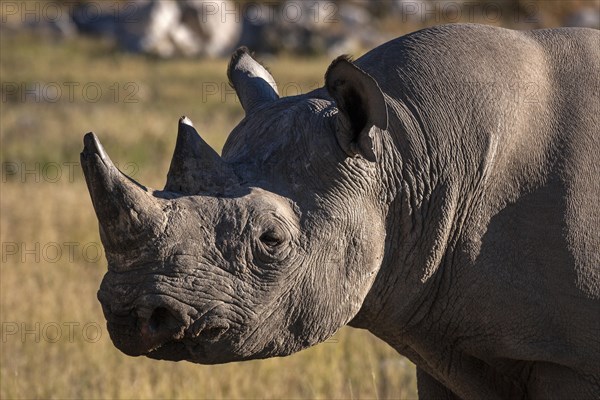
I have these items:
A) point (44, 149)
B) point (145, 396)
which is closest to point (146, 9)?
point (44, 149)

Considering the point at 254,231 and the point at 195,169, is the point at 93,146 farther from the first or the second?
the point at 254,231

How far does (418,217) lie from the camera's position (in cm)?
456

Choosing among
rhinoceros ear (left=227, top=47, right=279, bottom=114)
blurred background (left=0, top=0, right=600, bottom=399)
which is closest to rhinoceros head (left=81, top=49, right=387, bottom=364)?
rhinoceros ear (left=227, top=47, right=279, bottom=114)

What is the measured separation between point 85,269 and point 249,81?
21.7 ft

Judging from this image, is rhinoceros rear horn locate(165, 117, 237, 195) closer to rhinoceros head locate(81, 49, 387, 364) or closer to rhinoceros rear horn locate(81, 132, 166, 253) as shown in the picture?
rhinoceros head locate(81, 49, 387, 364)

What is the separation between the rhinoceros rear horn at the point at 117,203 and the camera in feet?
12.9

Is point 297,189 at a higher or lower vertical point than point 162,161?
higher

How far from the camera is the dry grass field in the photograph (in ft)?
25.1

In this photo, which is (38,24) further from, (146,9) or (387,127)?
(387,127)

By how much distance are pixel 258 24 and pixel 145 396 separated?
29327mm

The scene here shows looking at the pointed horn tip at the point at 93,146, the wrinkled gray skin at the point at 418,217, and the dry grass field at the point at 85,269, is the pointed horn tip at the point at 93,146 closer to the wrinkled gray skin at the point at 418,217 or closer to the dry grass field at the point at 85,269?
the wrinkled gray skin at the point at 418,217

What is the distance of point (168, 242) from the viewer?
3996mm

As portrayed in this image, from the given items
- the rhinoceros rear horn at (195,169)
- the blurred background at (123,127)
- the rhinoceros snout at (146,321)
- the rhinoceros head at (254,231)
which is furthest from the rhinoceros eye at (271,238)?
the blurred background at (123,127)

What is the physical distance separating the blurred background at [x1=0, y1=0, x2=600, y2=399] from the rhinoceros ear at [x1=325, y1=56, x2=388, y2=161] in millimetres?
2204
